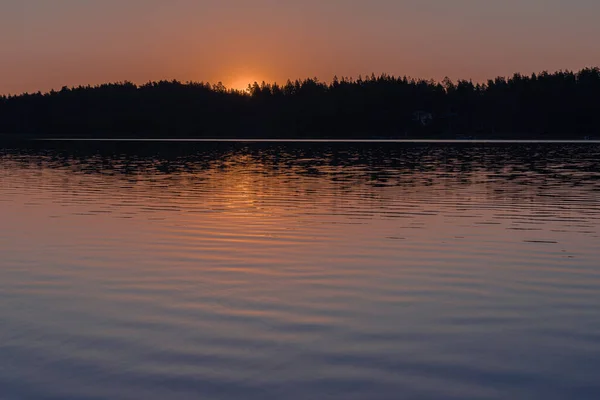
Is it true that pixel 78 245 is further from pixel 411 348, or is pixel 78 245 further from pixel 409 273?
pixel 411 348

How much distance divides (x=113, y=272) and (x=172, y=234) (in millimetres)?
7016

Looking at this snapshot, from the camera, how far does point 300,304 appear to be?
15.0 m

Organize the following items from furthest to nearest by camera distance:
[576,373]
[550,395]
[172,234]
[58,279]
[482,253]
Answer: [172,234]
[482,253]
[58,279]
[576,373]
[550,395]

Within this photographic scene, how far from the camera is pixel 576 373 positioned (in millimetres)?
10820

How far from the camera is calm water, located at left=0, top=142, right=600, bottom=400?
1057cm

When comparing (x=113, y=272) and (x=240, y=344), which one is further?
(x=113, y=272)

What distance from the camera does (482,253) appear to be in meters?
21.4

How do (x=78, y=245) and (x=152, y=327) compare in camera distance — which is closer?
(x=152, y=327)

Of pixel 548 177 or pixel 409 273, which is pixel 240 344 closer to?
pixel 409 273

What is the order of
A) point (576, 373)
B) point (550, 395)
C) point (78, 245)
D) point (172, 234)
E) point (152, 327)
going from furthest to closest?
point (172, 234), point (78, 245), point (152, 327), point (576, 373), point (550, 395)

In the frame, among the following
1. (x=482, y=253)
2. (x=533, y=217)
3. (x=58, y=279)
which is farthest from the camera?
(x=533, y=217)

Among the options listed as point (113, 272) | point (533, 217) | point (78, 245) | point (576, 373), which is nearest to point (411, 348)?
point (576, 373)

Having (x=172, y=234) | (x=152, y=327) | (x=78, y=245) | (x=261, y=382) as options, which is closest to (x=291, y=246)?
(x=172, y=234)

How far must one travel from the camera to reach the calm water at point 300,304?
10570 mm
